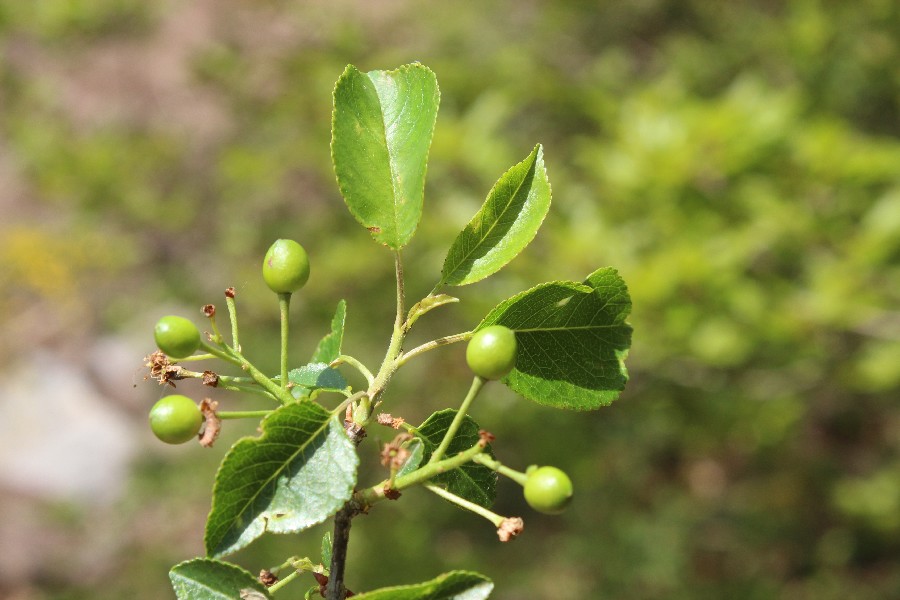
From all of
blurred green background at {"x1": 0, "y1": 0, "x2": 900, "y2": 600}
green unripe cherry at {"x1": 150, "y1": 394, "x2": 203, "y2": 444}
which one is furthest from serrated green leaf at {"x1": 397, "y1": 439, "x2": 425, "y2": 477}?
blurred green background at {"x1": 0, "y1": 0, "x2": 900, "y2": 600}

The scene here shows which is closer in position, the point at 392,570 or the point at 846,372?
the point at 846,372

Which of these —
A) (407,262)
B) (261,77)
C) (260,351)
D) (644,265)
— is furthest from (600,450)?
(261,77)

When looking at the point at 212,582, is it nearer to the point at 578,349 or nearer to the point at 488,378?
the point at 488,378

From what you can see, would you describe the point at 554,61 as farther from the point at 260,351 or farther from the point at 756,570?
the point at 756,570

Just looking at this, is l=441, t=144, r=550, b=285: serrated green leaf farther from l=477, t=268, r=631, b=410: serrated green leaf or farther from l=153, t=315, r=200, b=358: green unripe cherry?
l=153, t=315, r=200, b=358: green unripe cherry


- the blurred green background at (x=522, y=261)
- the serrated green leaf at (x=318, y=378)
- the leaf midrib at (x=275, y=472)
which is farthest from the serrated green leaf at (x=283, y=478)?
the blurred green background at (x=522, y=261)

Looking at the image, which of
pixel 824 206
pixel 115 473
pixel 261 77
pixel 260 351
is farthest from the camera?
pixel 115 473

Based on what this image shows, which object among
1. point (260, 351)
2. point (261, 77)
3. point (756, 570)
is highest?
point (261, 77)

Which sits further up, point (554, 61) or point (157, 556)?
point (554, 61)
